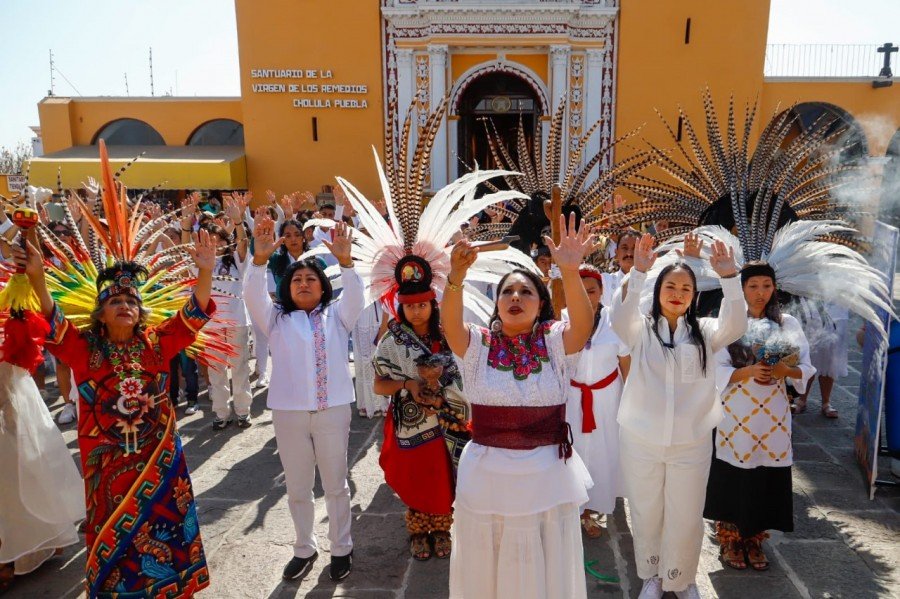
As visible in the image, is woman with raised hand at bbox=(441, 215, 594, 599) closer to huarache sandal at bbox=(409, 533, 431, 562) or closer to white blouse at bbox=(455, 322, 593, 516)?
white blouse at bbox=(455, 322, 593, 516)

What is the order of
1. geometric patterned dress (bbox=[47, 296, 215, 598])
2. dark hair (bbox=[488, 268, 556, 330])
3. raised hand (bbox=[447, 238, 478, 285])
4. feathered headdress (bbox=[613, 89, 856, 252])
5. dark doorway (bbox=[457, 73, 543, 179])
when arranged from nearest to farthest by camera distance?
raised hand (bbox=[447, 238, 478, 285])
dark hair (bbox=[488, 268, 556, 330])
geometric patterned dress (bbox=[47, 296, 215, 598])
feathered headdress (bbox=[613, 89, 856, 252])
dark doorway (bbox=[457, 73, 543, 179])

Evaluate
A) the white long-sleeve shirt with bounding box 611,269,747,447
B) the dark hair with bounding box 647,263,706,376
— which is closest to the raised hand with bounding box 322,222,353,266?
the white long-sleeve shirt with bounding box 611,269,747,447

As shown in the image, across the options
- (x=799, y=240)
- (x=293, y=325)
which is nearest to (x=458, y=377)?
(x=293, y=325)

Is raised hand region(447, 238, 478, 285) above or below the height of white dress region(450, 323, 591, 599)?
above

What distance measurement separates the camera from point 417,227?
3.66m

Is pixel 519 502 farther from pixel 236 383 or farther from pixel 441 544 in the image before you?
pixel 236 383

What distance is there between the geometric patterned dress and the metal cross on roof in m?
19.1

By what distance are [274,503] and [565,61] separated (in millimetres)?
12975

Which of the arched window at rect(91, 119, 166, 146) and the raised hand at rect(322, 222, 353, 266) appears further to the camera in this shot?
the arched window at rect(91, 119, 166, 146)

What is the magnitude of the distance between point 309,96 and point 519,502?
50.6 feet

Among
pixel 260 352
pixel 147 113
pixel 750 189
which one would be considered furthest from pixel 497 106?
pixel 750 189

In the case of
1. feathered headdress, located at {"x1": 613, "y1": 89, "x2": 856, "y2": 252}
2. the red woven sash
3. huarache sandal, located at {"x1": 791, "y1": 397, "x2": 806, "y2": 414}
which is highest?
feathered headdress, located at {"x1": 613, "y1": 89, "x2": 856, "y2": 252}

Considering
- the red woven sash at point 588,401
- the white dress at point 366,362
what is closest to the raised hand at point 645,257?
the red woven sash at point 588,401

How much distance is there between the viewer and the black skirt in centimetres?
380
